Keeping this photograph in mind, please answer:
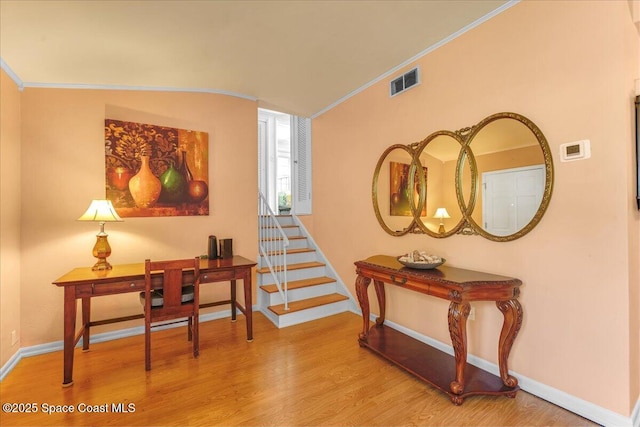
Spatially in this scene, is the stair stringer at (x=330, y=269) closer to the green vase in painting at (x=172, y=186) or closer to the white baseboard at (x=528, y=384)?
the white baseboard at (x=528, y=384)

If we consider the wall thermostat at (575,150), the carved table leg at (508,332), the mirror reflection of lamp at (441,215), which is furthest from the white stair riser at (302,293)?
the wall thermostat at (575,150)

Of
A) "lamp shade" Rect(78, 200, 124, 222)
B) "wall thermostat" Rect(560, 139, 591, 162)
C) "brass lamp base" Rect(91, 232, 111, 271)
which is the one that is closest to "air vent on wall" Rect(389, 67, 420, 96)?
"wall thermostat" Rect(560, 139, 591, 162)

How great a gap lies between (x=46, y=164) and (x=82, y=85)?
0.84 m

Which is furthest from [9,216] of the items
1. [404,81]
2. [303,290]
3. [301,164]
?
[404,81]

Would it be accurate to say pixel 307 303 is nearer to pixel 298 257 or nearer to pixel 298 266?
pixel 298 266

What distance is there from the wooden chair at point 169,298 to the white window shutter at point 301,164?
2.41 metres

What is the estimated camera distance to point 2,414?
1800 mm

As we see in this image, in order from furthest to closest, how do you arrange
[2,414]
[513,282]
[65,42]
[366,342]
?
[366,342], [65,42], [513,282], [2,414]

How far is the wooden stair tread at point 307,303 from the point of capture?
3.25 metres

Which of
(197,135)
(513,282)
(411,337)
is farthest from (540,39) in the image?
(197,135)

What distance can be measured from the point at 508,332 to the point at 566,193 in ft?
3.25

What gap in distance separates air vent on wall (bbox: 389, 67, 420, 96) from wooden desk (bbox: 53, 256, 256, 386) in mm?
2368

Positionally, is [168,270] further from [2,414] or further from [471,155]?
[471,155]

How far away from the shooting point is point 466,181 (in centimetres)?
238
